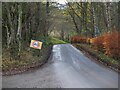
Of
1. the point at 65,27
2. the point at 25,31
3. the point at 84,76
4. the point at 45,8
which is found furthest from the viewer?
the point at 65,27

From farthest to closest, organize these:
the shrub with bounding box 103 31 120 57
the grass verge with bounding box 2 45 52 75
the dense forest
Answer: the dense forest → the shrub with bounding box 103 31 120 57 → the grass verge with bounding box 2 45 52 75

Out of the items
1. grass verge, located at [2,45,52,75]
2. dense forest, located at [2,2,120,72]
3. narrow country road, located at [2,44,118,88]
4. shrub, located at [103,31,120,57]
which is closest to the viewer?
narrow country road, located at [2,44,118,88]

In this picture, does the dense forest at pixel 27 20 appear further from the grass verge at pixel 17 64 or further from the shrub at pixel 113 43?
the shrub at pixel 113 43

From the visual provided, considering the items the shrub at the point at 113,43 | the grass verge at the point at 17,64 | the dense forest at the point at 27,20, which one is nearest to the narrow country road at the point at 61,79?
the grass verge at the point at 17,64

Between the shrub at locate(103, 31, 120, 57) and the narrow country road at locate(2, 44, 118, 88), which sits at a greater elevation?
the shrub at locate(103, 31, 120, 57)

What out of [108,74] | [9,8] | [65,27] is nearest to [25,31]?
[9,8]

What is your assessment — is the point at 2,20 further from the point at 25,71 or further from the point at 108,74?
the point at 108,74

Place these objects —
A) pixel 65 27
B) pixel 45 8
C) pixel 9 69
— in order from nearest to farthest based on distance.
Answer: pixel 9 69 < pixel 45 8 < pixel 65 27

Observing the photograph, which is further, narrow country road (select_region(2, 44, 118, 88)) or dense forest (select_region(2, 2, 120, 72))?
dense forest (select_region(2, 2, 120, 72))

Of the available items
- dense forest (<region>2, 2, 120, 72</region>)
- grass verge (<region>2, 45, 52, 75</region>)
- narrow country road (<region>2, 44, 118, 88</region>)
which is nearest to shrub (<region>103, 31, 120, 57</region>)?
dense forest (<region>2, 2, 120, 72</region>)

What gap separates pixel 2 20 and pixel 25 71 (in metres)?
10.4

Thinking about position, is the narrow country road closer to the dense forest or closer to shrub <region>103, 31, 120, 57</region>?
shrub <region>103, 31, 120, 57</region>

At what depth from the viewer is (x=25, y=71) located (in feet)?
59.8

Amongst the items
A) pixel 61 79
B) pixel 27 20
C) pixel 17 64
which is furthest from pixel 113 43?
pixel 27 20
